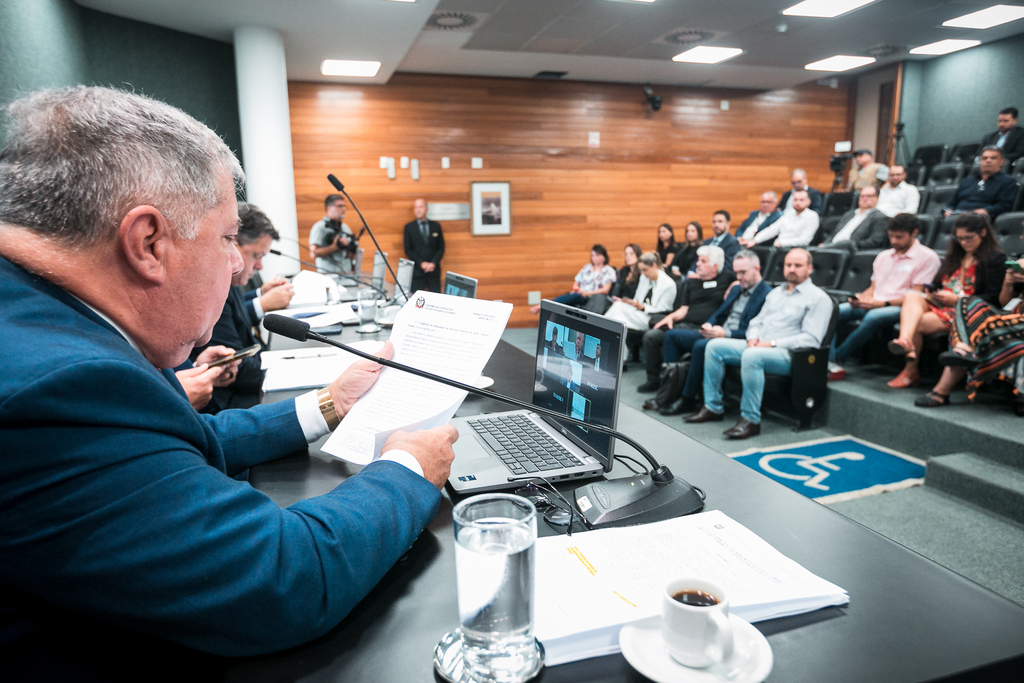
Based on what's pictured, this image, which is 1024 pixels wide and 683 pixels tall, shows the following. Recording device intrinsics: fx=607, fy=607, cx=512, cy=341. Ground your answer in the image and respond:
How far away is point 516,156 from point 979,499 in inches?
246

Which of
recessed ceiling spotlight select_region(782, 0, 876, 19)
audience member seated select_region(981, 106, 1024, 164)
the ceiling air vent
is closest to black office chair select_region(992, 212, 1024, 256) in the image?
recessed ceiling spotlight select_region(782, 0, 876, 19)

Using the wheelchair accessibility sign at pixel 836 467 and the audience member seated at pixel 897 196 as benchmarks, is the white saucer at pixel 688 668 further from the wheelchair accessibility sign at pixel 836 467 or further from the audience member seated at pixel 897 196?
the audience member seated at pixel 897 196

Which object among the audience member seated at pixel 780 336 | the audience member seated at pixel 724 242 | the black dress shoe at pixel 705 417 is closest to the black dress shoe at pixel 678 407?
the black dress shoe at pixel 705 417

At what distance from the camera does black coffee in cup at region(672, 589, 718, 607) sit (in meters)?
0.60

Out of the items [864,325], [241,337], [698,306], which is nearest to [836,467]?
[864,325]

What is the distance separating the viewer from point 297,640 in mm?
622

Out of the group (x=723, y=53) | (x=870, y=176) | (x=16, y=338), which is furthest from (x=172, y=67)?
(x=870, y=176)

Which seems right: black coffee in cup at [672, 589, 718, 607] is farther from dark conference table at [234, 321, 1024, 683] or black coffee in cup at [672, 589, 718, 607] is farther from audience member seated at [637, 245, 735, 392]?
audience member seated at [637, 245, 735, 392]

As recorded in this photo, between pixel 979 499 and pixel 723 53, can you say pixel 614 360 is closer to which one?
pixel 979 499

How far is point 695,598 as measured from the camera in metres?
0.61

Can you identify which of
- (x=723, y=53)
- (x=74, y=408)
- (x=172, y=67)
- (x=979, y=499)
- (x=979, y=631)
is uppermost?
A: (x=723, y=53)

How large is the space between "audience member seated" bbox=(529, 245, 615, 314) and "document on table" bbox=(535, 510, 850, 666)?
224 inches

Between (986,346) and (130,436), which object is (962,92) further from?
(130,436)

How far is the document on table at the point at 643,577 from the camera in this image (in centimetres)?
64
